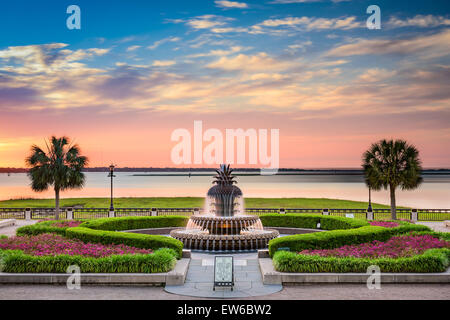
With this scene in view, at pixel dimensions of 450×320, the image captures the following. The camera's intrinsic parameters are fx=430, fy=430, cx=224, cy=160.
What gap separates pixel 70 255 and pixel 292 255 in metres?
7.22

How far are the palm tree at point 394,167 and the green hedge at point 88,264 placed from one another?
79.4ft

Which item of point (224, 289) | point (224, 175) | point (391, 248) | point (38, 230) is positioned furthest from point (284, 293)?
point (38, 230)

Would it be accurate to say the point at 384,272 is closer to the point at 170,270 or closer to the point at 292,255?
the point at 292,255

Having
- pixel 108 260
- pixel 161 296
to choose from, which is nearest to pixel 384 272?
pixel 161 296

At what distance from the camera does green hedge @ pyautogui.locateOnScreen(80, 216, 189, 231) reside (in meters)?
22.9

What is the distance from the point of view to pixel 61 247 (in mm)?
15969

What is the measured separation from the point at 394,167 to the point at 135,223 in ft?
66.1

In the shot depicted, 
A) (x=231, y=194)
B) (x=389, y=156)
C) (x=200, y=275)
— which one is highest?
(x=389, y=156)

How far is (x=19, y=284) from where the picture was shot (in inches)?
495

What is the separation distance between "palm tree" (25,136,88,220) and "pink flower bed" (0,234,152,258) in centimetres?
1667

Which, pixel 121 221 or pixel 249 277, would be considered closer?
pixel 249 277

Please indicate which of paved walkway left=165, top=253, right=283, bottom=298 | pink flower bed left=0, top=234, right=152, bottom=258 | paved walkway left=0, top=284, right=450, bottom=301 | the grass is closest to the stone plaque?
paved walkway left=165, top=253, right=283, bottom=298

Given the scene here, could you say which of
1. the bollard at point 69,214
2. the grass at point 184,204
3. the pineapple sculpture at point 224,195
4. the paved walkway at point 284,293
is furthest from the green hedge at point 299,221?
the grass at point 184,204

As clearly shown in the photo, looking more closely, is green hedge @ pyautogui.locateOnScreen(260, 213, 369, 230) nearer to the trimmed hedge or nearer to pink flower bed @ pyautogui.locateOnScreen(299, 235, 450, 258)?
the trimmed hedge
